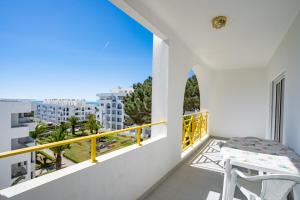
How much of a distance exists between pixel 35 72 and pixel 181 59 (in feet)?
48.4

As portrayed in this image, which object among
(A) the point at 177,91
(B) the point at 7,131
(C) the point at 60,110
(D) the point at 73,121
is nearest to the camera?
(A) the point at 177,91

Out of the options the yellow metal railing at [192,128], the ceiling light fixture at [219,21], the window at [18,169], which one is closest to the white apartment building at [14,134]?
the window at [18,169]

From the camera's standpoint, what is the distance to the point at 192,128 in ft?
13.9

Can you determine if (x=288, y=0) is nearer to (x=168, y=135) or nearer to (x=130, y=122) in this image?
(x=168, y=135)

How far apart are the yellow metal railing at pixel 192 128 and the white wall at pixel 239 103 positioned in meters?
0.64

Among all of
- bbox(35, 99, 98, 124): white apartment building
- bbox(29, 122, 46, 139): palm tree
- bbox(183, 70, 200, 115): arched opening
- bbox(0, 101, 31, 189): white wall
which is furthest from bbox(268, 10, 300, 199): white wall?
bbox(35, 99, 98, 124): white apartment building

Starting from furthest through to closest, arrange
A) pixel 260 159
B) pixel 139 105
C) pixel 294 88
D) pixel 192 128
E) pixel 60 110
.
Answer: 1. pixel 139 105
2. pixel 60 110
3. pixel 192 128
4. pixel 294 88
5. pixel 260 159

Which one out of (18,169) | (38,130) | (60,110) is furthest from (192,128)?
(60,110)

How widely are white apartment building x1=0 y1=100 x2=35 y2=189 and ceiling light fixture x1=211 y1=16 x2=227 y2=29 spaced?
7384 mm

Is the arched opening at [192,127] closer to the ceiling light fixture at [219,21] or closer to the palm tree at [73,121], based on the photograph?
the ceiling light fixture at [219,21]

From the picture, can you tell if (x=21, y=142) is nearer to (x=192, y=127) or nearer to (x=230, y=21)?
(x=192, y=127)

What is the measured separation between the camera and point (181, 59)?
2986 millimetres

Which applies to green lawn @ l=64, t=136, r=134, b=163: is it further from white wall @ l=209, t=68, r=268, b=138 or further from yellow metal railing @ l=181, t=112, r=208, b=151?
white wall @ l=209, t=68, r=268, b=138

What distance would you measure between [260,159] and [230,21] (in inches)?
69.9
